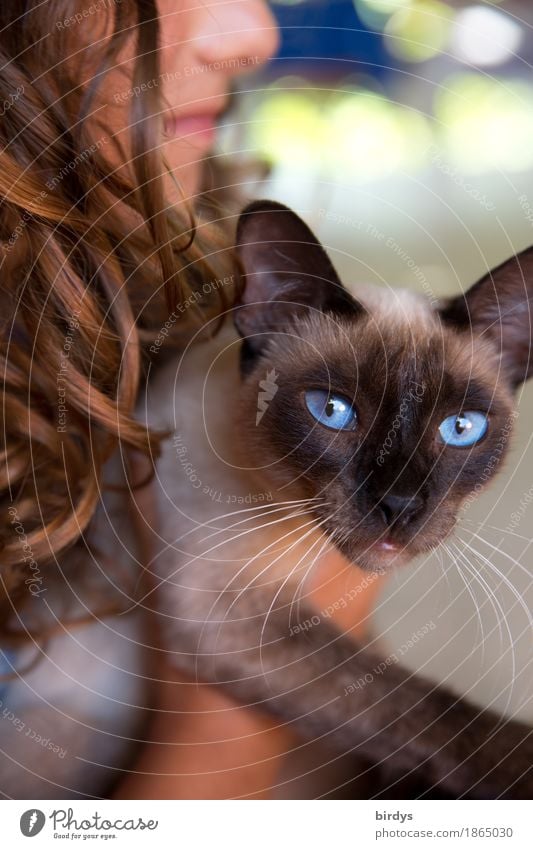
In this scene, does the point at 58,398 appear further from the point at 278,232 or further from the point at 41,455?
the point at 278,232

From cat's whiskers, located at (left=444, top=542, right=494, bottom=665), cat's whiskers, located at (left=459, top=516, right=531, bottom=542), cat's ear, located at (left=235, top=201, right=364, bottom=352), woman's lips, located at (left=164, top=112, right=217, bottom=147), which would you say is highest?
woman's lips, located at (left=164, top=112, right=217, bottom=147)

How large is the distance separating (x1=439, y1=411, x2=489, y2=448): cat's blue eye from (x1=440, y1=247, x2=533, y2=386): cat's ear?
46 millimetres

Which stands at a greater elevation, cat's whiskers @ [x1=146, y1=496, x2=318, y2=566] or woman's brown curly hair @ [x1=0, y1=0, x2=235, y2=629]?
woman's brown curly hair @ [x1=0, y1=0, x2=235, y2=629]

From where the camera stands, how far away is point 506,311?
0.58m

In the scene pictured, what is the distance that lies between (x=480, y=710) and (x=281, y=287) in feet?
1.33

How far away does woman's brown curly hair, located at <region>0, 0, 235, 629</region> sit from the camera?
578 mm

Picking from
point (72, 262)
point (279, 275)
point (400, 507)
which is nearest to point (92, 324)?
point (72, 262)

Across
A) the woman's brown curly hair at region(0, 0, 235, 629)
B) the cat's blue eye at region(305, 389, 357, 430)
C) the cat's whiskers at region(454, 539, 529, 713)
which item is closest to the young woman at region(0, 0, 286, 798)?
the woman's brown curly hair at region(0, 0, 235, 629)

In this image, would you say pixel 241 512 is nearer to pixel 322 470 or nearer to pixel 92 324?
pixel 322 470

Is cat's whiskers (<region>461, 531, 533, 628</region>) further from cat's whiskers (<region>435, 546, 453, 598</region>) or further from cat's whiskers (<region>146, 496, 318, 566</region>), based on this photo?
cat's whiskers (<region>146, 496, 318, 566</region>)

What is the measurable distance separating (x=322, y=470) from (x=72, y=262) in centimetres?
28

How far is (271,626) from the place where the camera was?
1.98ft

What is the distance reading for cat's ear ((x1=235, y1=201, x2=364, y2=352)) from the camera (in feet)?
Result: 1.86
